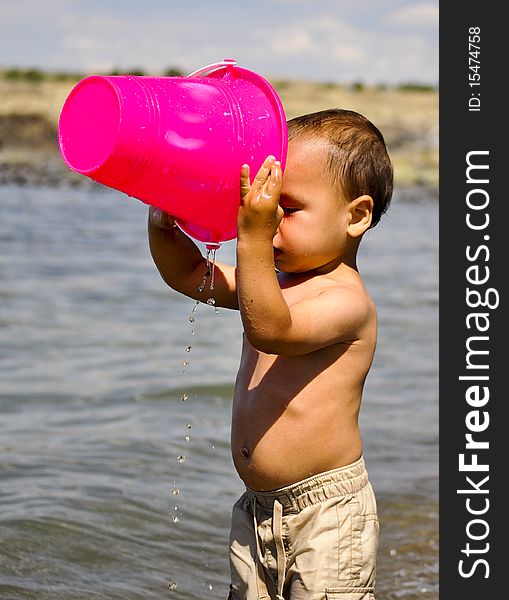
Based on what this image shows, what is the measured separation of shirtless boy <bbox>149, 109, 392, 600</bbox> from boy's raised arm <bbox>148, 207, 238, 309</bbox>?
58mm

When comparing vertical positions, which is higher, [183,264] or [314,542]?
[183,264]

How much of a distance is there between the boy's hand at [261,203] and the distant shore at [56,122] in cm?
2025

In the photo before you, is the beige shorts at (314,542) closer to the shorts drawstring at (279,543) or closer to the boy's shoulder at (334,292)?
the shorts drawstring at (279,543)

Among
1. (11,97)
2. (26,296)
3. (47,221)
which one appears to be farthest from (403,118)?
(26,296)

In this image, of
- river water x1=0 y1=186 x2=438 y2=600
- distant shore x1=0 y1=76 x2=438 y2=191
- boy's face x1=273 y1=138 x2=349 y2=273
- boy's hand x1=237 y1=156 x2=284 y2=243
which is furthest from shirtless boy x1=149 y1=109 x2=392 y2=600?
distant shore x1=0 y1=76 x2=438 y2=191

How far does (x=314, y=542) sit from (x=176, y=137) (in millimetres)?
1000

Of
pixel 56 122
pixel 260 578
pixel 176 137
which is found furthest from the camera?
pixel 56 122

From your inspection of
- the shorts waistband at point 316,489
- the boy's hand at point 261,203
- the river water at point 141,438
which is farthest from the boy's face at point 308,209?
the river water at point 141,438

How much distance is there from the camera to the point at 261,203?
86.8 inches

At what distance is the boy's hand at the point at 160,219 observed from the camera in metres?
2.56

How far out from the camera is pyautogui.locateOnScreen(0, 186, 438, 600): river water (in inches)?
144

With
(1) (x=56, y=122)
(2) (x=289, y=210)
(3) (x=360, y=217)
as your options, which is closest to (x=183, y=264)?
(2) (x=289, y=210)

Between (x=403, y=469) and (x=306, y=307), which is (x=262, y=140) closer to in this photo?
(x=306, y=307)

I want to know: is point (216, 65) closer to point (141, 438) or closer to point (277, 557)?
point (277, 557)
